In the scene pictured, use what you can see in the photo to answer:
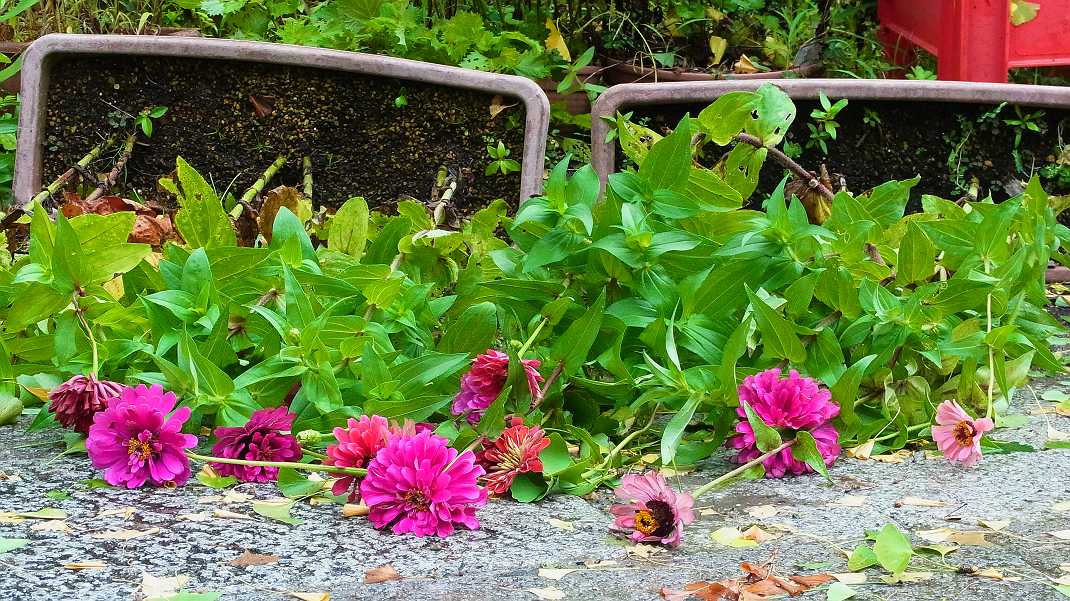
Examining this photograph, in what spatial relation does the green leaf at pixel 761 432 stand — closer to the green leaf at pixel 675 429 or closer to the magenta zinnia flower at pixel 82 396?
the green leaf at pixel 675 429

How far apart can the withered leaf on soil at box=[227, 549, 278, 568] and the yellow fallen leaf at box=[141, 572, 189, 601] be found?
0.05m

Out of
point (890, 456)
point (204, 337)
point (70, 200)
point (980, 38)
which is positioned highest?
point (980, 38)

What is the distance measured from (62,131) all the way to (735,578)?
68.9 inches

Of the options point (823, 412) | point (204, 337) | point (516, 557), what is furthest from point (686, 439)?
point (204, 337)

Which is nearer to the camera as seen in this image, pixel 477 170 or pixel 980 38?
pixel 477 170

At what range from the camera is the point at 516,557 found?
0.99m

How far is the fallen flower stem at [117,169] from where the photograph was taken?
206cm

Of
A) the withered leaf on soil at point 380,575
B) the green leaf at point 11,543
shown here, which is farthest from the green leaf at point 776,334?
the green leaf at point 11,543

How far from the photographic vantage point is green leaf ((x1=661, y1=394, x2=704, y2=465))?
113cm

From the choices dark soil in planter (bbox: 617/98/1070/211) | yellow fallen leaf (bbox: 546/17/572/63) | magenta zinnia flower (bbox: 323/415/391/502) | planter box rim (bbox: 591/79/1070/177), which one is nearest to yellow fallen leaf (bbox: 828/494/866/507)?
magenta zinnia flower (bbox: 323/415/391/502)

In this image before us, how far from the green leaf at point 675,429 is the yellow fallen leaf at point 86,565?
526 mm

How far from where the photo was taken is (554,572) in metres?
0.96

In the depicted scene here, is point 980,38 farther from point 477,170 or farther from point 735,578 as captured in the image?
point 735,578

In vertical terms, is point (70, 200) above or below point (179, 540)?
above
